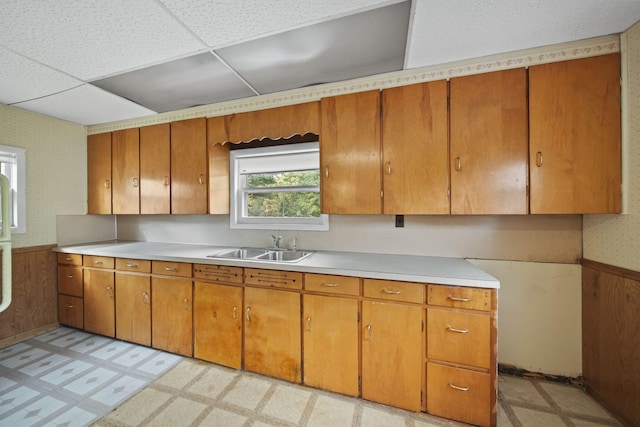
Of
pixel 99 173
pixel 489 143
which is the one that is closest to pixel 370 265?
pixel 489 143

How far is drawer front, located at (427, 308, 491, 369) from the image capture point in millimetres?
1492

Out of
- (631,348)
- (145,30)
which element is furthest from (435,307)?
(145,30)

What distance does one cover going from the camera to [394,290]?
1.64 m

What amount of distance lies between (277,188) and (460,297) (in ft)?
6.19

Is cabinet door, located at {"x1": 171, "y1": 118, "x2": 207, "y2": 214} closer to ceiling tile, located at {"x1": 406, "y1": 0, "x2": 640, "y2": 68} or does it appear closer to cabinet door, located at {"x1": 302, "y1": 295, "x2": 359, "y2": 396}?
cabinet door, located at {"x1": 302, "y1": 295, "x2": 359, "y2": 396}

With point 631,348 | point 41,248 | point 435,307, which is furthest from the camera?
point 41,248

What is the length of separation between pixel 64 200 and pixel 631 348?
507 centimetres

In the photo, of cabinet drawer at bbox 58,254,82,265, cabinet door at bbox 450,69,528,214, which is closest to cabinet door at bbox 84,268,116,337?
cabinet drawer at bbox 58,254,82,265

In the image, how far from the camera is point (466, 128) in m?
1.75

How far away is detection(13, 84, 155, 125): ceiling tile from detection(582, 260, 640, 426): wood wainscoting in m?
4.09

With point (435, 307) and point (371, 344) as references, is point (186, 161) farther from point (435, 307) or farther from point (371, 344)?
point (435, 307)

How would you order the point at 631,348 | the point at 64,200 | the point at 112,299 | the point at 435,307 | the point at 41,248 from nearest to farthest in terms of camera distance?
the point at 631,348, the point at 435,307, the point at 112,299, the point at 41,248, the point at 64,200

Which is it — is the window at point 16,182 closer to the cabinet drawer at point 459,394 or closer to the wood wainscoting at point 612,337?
the cabinet drawer at point 459,394

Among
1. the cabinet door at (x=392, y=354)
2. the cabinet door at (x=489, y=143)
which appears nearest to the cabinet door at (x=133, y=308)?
the cabinet door at (x=392, y=354)
